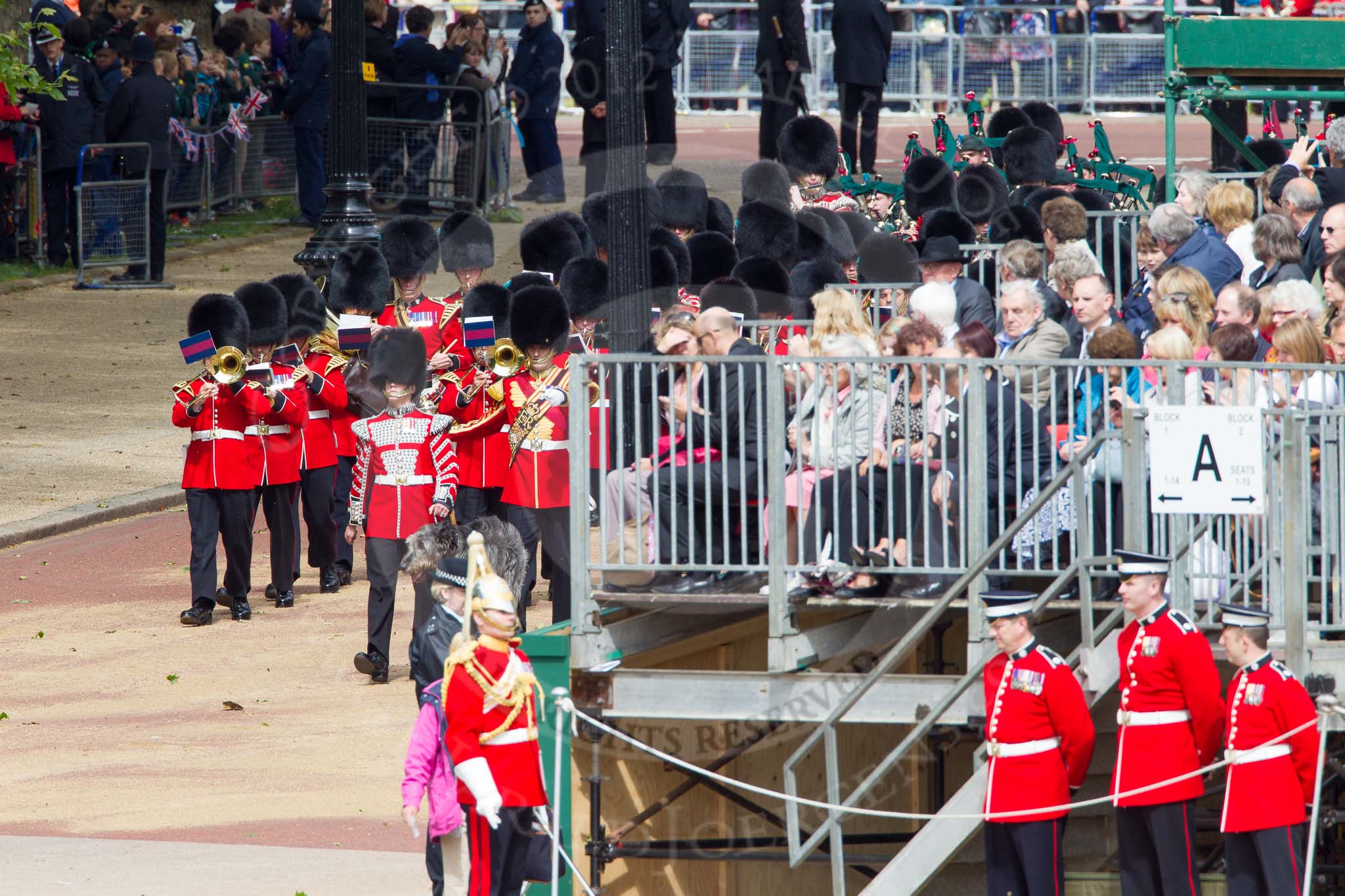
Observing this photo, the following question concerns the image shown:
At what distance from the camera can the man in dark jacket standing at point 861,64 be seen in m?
20.2

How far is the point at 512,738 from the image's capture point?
721cm

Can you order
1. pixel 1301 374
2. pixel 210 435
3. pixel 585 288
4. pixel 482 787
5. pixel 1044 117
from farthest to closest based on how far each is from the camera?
pixel 1044 117
pixel 585 288
pixel 210 435
pixel 1301 374
pixel 482 787

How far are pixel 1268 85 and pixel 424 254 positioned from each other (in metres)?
4.93

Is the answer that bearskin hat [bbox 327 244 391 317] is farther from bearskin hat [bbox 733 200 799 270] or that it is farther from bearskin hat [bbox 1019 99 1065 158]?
bearskin hat [bbox 1019 99 1065 158]

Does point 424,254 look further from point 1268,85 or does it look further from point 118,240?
point 118,240

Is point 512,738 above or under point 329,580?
above

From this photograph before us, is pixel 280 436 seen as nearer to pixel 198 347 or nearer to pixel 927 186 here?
pixel 198 347

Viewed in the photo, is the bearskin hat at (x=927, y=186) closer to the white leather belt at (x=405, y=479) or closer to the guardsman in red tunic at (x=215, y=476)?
the guardsman in red tunic at (x=215, y=476)

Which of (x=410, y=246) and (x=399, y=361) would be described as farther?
(x=410, y=246)

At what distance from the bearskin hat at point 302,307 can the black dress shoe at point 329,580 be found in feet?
4.06

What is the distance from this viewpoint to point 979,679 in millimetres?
7746

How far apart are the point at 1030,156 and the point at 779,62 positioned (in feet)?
19.7

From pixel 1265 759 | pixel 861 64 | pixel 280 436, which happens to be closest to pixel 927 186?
pixel 280 436

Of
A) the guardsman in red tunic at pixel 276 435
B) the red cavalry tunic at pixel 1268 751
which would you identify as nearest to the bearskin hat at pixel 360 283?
the guardsman in red tunic at pixel 276 435
